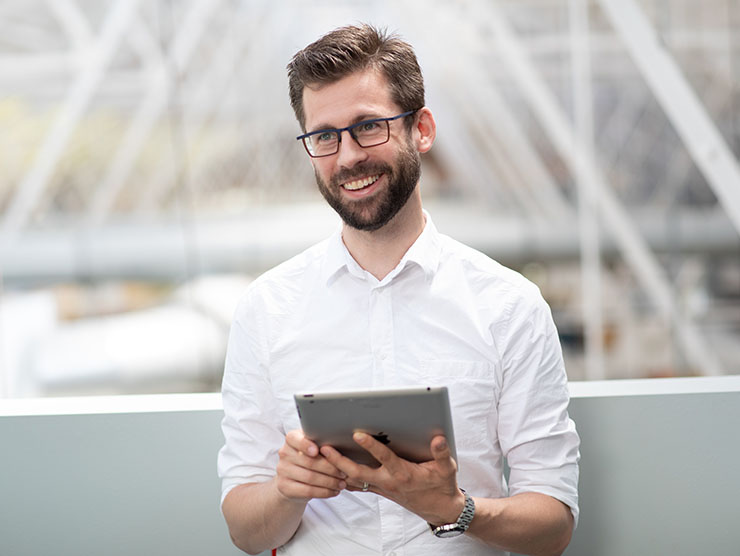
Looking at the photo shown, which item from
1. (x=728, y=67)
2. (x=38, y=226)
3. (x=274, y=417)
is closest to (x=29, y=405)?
(x=274, y=417)

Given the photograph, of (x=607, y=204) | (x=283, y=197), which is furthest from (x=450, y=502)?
(x=283, y=197)

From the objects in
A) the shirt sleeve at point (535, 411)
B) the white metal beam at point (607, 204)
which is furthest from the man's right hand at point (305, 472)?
the white metal beam at point (607, 204)

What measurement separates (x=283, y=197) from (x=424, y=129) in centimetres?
1472

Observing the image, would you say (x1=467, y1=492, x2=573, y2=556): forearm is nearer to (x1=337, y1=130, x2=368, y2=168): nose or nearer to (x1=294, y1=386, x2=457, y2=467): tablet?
(x1=294, y1=386, x2=457, y2=467): tablet

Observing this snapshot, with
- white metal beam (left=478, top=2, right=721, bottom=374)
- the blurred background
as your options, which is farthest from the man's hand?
the blurred background

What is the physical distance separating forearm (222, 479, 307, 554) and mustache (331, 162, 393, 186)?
37cm

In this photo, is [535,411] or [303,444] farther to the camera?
[535,411]

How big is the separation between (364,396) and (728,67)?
8687 millimetres

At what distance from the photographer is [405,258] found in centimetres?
111

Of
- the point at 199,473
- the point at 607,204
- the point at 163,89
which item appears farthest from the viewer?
the point at 163,89

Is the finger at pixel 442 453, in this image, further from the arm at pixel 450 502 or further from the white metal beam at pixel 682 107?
the white metal beam at pixel 682 107

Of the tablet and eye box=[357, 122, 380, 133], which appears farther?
eye box=[357, 122, 380, 133]

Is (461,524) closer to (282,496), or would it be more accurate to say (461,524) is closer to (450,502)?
(450,502)

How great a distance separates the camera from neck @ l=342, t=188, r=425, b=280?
112 centimetres
